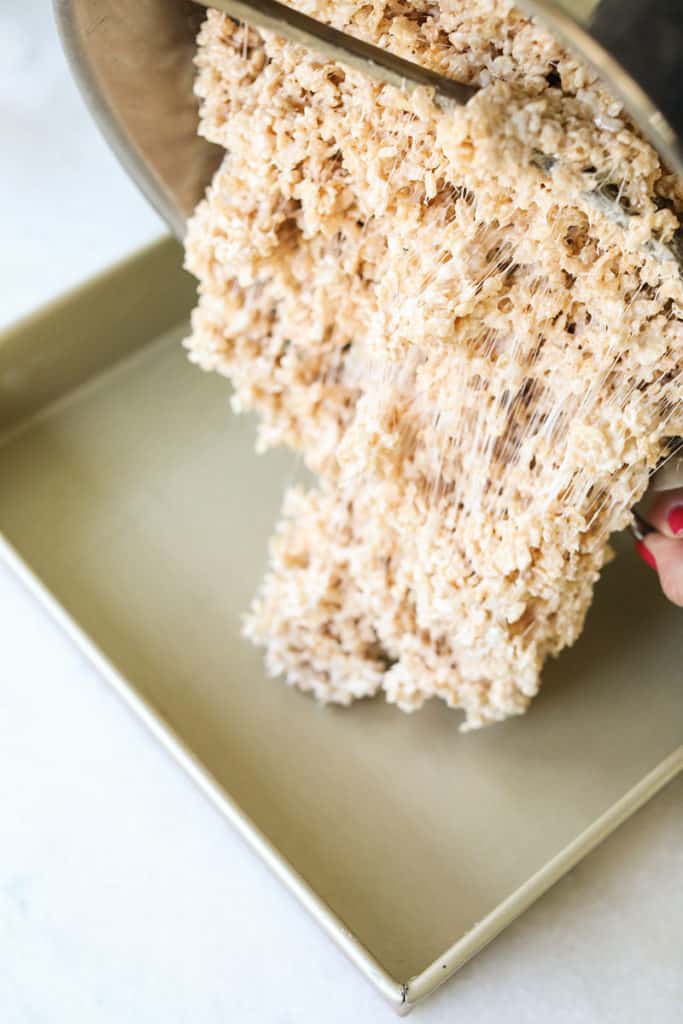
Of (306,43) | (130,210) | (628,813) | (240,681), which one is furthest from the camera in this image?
(130,210)

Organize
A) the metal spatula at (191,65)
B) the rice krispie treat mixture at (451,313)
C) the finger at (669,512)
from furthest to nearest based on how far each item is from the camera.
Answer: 1. the finger at (669,512)
2. the rice krispie treat mixture at (451,313)
3. the metal spatula at (191,65)

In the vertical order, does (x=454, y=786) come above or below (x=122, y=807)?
below

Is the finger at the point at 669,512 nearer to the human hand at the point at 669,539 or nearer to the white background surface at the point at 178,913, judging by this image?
the human hand at the point at 669,539

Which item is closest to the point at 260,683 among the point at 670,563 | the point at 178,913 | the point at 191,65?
the point at 178,913

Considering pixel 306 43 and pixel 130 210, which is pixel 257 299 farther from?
pixel 130 210

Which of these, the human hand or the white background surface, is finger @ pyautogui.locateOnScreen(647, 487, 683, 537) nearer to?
the human hand

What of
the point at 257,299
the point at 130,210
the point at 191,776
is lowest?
the point at 191,776

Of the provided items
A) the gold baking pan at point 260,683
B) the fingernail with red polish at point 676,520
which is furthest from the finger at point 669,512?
the gold baking pan at point 260,683

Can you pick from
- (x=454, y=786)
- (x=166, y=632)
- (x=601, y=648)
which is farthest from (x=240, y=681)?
(x=601, y=648)

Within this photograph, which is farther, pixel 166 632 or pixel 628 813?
pixel 166 632
